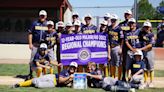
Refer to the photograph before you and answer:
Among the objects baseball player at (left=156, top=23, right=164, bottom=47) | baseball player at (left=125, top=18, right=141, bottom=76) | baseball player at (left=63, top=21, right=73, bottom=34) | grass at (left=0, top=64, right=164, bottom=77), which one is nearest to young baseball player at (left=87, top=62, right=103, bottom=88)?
baseball player at (left=125, top=18, right=141, bottom=76)

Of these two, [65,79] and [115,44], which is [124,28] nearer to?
[115,44]

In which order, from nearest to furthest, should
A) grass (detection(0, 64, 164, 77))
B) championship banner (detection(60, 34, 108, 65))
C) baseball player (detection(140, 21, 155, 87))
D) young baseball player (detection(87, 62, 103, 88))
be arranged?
1. young baseball player (detection(87, 62, 103, 88))
2. baseball player (detection(140, 21, 155, 87))
3. championship banner (detection(60, 34, 108, 65))
4. grass (detection(0, 64, 164, 77))

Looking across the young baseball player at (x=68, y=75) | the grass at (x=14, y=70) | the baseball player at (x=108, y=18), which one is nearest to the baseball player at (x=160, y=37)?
the grass at (x=14, y=70)

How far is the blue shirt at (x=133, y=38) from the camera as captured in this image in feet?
39.8

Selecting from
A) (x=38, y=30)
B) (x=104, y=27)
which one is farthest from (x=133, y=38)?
(x=38, y=30)

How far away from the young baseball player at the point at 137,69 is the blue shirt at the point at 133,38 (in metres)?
0.39

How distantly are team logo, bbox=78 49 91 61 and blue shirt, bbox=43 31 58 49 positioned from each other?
832mm

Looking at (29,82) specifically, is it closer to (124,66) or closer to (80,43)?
(80,43)

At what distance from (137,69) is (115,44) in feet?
3.91

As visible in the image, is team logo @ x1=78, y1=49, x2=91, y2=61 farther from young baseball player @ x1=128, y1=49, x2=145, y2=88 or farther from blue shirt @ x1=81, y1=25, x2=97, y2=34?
young baseball player @ x1=128, y1=49, x2=145, y2=88

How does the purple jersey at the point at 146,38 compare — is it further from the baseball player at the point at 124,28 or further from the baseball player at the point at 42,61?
the baseball player at the point at 42,61

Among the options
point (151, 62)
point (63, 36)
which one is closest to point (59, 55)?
point (63, 36)

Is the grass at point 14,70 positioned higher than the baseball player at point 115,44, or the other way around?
the baseball player at point 115,44

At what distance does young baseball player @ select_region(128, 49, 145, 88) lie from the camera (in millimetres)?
11656
